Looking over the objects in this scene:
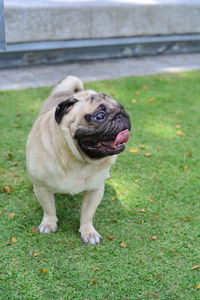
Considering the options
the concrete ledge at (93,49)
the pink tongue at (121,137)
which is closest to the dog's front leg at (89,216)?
the pink tongue at (121,137)

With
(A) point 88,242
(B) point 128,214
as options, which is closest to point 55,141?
(A) point 88,242

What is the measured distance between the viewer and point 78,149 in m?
3.10

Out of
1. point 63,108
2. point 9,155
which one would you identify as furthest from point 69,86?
point 63,108

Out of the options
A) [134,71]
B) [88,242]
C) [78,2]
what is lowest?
[134,71]

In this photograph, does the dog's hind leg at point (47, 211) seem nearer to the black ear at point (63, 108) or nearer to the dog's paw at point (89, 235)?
the dog's paw at point (89, 235)

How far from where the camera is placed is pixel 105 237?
12.2 ft

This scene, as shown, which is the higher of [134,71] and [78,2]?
[78,2]

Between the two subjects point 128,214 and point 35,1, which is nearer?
point 128,214

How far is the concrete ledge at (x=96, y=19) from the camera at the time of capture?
7273 millimetres

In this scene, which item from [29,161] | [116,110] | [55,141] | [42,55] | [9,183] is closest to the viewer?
[116,110]

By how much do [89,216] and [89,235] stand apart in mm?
156

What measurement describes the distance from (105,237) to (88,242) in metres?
0.19

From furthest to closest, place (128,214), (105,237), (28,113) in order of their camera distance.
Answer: (28,113) → (128,214) → (105,237)

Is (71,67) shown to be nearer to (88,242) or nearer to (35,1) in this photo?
(35,1)
